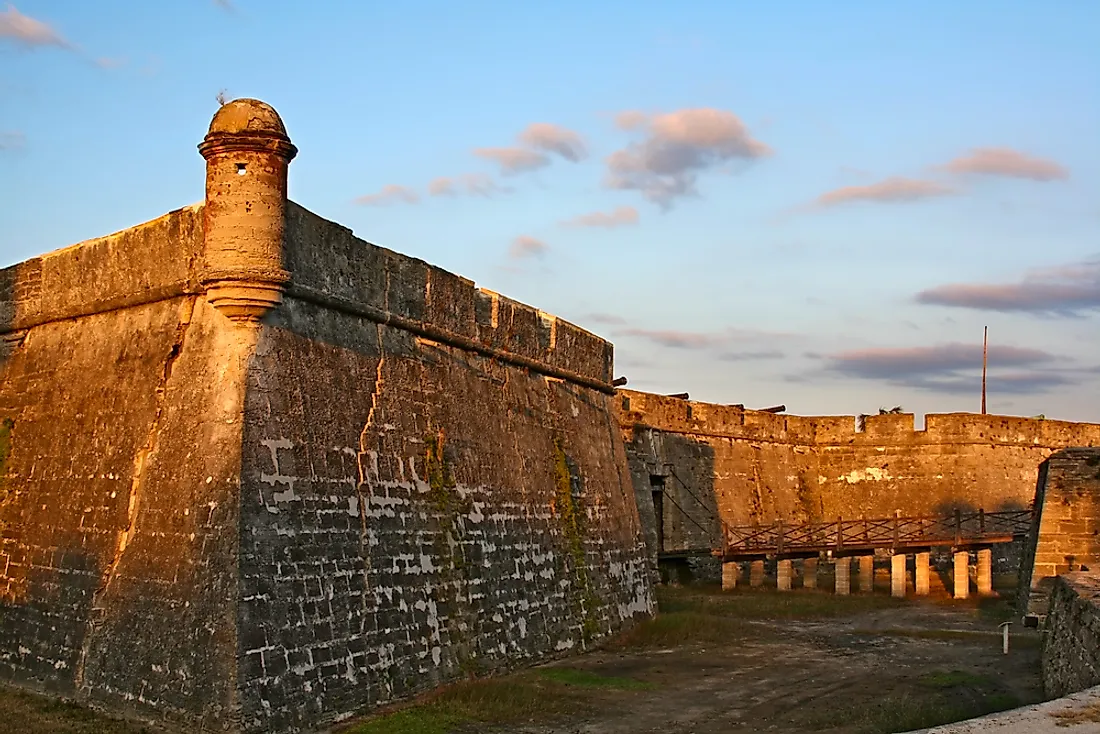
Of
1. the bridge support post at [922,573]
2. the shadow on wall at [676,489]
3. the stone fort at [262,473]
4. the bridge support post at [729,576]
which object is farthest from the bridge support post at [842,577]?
the stone fort at [262,473]

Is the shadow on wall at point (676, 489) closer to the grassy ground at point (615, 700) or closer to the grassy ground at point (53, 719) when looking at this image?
the grassy ground at point (615, 700)

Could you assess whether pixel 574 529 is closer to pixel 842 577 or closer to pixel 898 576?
pixel 842 577

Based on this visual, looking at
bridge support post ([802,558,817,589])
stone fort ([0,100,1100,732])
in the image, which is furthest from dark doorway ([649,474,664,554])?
stone fort ([0,100,1100,732])

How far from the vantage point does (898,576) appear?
74.9ft

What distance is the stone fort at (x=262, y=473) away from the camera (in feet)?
30.6

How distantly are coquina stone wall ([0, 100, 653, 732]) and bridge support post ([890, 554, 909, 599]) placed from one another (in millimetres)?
11562

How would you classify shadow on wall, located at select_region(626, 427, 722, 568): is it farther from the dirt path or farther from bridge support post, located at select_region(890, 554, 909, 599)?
the dirt path

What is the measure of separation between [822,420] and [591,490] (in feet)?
→ 53.8

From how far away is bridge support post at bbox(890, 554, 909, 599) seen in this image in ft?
74.6

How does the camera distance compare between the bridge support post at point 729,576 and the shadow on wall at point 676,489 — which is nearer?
the bridge support post at point 729,576

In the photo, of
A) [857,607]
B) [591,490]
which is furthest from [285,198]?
[857,607]

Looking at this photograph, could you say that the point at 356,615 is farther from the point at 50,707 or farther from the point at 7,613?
the point at 7,613

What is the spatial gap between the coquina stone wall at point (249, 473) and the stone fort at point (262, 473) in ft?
0.09

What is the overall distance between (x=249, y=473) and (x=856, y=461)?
2441 centimetres
